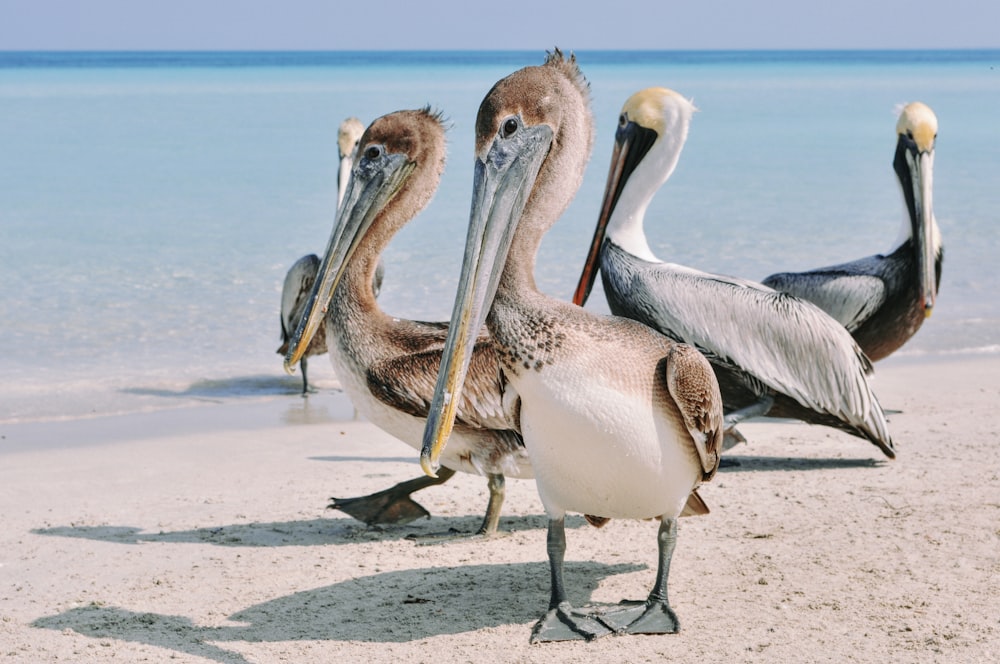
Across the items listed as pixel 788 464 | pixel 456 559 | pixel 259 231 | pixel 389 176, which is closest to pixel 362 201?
pixel 389 176

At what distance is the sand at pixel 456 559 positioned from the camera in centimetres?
342

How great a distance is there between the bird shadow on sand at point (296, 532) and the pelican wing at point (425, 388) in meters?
0.52

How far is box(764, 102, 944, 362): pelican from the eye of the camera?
6.15 metres

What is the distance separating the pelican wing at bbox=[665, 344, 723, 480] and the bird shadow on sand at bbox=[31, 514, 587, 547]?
1347mm

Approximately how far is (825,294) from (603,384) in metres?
3.31

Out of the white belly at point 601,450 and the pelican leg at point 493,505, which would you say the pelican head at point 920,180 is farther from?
the white belly at point 601,450

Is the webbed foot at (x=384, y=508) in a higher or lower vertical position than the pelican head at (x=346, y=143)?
lower

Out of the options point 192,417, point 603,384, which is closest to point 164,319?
point 192,417

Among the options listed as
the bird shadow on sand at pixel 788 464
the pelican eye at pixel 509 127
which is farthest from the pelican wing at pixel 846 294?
the pelican eye at pixel 509 127

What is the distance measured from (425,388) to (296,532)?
86 cm

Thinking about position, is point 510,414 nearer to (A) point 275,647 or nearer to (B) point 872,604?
(A) point 275,647

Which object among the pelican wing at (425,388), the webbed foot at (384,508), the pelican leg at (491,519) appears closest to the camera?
the pelican wing at (425,388)

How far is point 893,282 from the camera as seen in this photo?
6223mm

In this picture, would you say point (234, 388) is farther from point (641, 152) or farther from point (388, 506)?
point (388, 506)
